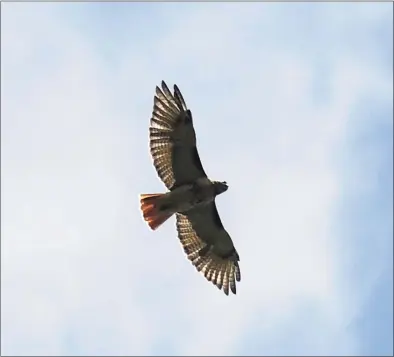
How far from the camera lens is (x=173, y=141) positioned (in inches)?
1125

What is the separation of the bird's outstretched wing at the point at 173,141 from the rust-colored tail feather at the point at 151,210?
94 cm

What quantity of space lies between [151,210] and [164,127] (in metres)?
2.35

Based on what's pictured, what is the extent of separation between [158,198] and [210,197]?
1.64 m

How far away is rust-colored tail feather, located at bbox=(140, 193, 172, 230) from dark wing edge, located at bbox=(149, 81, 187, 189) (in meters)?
0.90

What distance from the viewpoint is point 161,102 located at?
92.1 ft

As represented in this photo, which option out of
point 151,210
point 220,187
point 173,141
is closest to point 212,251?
point 220,187

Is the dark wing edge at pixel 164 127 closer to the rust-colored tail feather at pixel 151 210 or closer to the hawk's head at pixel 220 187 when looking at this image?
the rust-colored tail feather at pixel 151 210

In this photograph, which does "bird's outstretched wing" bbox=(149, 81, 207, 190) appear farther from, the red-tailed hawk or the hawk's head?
the hawk's head

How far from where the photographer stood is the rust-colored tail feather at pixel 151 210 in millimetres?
28234

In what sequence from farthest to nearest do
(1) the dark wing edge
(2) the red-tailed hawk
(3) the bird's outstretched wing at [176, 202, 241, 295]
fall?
(3) the bird's outstretched wing at [176, 202, 241, 295]
(2) the red-tailed hawk
(1) the dark wing edge

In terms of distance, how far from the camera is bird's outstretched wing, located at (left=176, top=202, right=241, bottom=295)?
101 feet

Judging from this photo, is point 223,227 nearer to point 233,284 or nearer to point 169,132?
point 233,284

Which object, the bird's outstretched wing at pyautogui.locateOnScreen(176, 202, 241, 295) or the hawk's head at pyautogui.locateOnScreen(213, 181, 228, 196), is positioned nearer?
the hawk's head at pyautogui.locateOnScreen(213, 181, 228, 196)

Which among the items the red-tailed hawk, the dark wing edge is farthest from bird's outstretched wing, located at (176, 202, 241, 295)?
the dark wing edge
